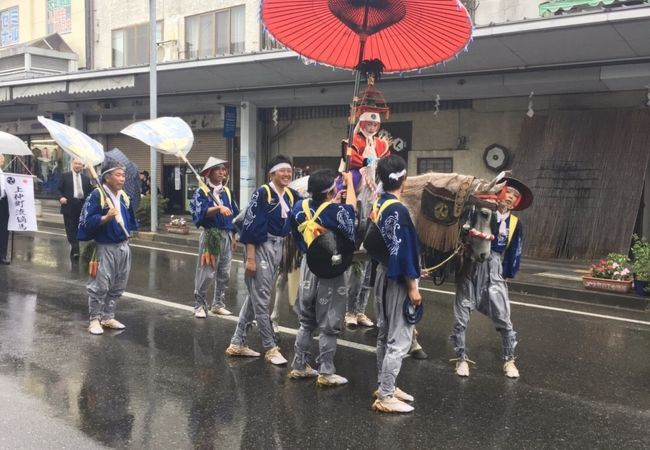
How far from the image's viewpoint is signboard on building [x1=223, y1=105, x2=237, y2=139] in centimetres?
1727

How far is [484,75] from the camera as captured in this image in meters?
12.5

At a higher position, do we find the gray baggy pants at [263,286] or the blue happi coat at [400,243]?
the blue happi coat at [400,243]

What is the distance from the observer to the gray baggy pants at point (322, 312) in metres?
4.64

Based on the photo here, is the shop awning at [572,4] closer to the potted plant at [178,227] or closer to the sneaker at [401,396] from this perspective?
the sneaker at [401,396]

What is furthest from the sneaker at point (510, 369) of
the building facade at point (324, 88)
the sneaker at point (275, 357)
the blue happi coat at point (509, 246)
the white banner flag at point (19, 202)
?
the white banner flag at point (19, 202)

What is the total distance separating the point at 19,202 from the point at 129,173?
4.57 m

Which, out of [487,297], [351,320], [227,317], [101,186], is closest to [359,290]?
[351,320]

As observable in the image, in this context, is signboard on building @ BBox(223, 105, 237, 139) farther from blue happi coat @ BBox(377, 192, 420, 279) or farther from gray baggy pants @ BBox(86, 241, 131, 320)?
blue happi coat @ BBox(377, 192, 420, 279)

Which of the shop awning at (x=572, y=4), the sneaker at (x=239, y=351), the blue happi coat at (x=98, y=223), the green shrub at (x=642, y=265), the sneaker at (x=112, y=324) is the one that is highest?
the shop awning at (x=572, y=4)

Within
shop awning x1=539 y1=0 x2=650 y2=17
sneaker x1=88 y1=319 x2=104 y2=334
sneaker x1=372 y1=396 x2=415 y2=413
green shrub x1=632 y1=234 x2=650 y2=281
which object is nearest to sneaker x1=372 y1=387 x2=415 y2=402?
sneaker x1=372 y1=396 x2=415 y2=413

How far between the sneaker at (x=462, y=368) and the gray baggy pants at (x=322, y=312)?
1.15m

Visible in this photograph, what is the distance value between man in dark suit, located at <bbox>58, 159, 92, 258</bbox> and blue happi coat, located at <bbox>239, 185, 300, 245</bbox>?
6.25m

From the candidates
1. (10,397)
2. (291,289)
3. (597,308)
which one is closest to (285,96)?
(597,308)

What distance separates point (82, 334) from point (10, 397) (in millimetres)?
1718
